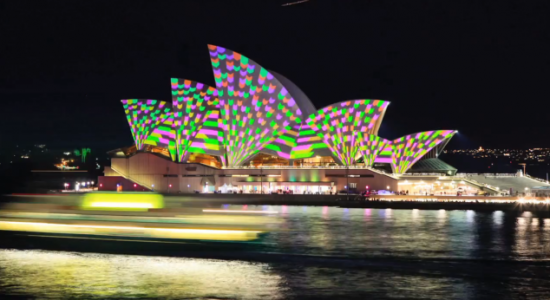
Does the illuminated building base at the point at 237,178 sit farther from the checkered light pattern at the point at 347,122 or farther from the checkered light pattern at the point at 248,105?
the checkered light pattern at the point at 248,105

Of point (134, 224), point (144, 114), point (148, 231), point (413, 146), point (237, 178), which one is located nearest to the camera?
point (148, 231)

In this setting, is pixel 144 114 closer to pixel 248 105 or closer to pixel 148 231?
pixel 248 105

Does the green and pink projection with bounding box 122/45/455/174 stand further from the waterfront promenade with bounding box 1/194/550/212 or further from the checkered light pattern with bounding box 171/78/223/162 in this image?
the waterfront promenade with bounding box 1/194/550/212

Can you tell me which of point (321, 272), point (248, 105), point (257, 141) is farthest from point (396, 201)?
point (321, 272)

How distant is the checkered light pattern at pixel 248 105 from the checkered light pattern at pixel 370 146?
7.25 metres

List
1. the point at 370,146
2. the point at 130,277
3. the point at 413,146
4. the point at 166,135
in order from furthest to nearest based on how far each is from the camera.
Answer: the point at 166,135 < the point at 370,146 < the point at 413,146 < the point at 130,277

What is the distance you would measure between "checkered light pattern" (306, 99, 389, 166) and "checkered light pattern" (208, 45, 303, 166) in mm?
2952

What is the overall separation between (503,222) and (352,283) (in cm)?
2636

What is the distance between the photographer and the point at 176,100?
72625mm

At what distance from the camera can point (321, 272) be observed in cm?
2123

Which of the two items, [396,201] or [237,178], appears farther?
[237,178]

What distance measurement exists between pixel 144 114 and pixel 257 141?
46.5 feet

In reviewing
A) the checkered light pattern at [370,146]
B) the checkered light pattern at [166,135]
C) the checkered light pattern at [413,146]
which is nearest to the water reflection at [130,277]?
the checkered light pattern at [370,146]

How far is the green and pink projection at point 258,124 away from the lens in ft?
225
